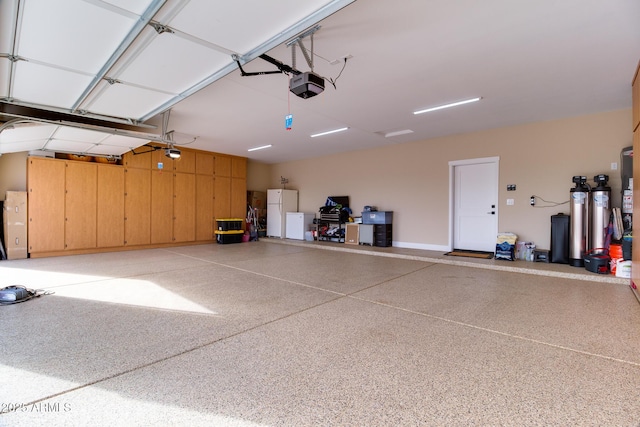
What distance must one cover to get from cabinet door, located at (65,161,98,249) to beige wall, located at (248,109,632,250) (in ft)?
19.5

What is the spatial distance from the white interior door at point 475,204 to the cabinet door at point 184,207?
23.8 ft

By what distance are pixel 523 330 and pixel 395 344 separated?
126cm

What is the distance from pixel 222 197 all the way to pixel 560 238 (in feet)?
28.5

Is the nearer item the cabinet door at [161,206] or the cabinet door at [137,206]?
the cabinet door at [137,206]

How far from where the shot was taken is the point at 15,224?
621 cm

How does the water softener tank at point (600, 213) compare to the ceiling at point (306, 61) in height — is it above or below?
below

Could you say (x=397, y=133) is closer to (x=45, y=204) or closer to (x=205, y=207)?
(x=205, y=207)

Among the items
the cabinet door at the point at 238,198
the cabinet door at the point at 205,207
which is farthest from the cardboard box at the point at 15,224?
the cabinet door at the point at 238,198

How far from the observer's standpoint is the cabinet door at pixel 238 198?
A: 32.5 feet

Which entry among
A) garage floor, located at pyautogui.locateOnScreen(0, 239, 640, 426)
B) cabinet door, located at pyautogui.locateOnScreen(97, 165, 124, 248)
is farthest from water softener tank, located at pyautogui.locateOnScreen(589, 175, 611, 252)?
cabinet door, located at pyautogui.locateOnScreen(97, 165, 124, 248)

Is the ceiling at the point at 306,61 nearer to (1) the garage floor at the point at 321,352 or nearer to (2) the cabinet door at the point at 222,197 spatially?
(1) the garage floor at the point at 321,352

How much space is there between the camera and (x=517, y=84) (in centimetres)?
417

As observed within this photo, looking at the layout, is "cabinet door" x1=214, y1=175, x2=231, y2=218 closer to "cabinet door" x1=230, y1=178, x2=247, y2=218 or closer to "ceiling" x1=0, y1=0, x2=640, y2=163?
"cabinet door" x1=230, y1=178, x2=247, y2=218

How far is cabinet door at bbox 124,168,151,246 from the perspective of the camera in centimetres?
775
